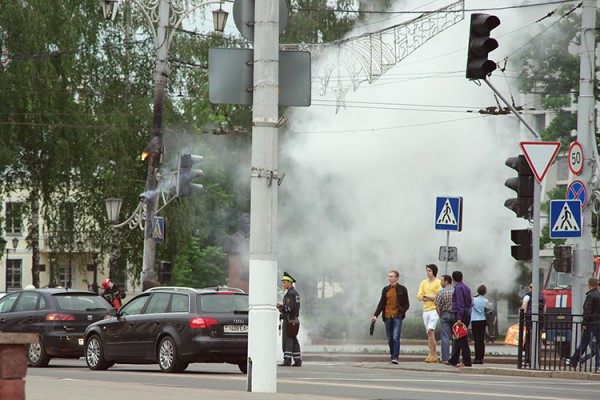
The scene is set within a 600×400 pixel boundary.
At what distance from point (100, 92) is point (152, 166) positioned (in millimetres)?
15184

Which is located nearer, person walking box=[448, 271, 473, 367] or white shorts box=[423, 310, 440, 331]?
person walking box=[448, 271, 473, 367]

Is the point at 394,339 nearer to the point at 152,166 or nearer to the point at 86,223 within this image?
the point at 152,166

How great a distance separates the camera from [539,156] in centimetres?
2252

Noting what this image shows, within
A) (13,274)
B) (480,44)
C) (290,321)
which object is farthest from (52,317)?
(13,274)

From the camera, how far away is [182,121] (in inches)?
1902

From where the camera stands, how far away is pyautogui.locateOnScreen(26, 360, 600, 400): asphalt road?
48.2ft

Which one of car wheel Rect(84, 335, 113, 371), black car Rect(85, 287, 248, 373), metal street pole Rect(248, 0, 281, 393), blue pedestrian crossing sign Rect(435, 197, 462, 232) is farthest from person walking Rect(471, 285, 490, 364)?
metal street pole Rect(248, 0, 281, 393)

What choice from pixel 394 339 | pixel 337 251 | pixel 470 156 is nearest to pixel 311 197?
pixel 337 251

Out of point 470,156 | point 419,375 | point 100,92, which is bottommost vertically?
point 419,375

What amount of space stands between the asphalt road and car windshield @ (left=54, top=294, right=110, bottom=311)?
1256mm

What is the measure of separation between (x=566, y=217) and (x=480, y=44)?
154 inches

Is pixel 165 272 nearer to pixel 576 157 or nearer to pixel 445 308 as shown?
pixel 445 308

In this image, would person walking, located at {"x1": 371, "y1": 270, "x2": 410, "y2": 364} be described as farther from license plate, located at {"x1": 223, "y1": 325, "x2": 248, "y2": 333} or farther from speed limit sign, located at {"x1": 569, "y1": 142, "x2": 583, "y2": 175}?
license plate, located at {"x1": 223, "y1": 325, "x2": 248, "y2": 333}

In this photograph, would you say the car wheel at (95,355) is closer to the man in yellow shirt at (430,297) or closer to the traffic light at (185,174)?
the man in yellow shirt at (430,297)
